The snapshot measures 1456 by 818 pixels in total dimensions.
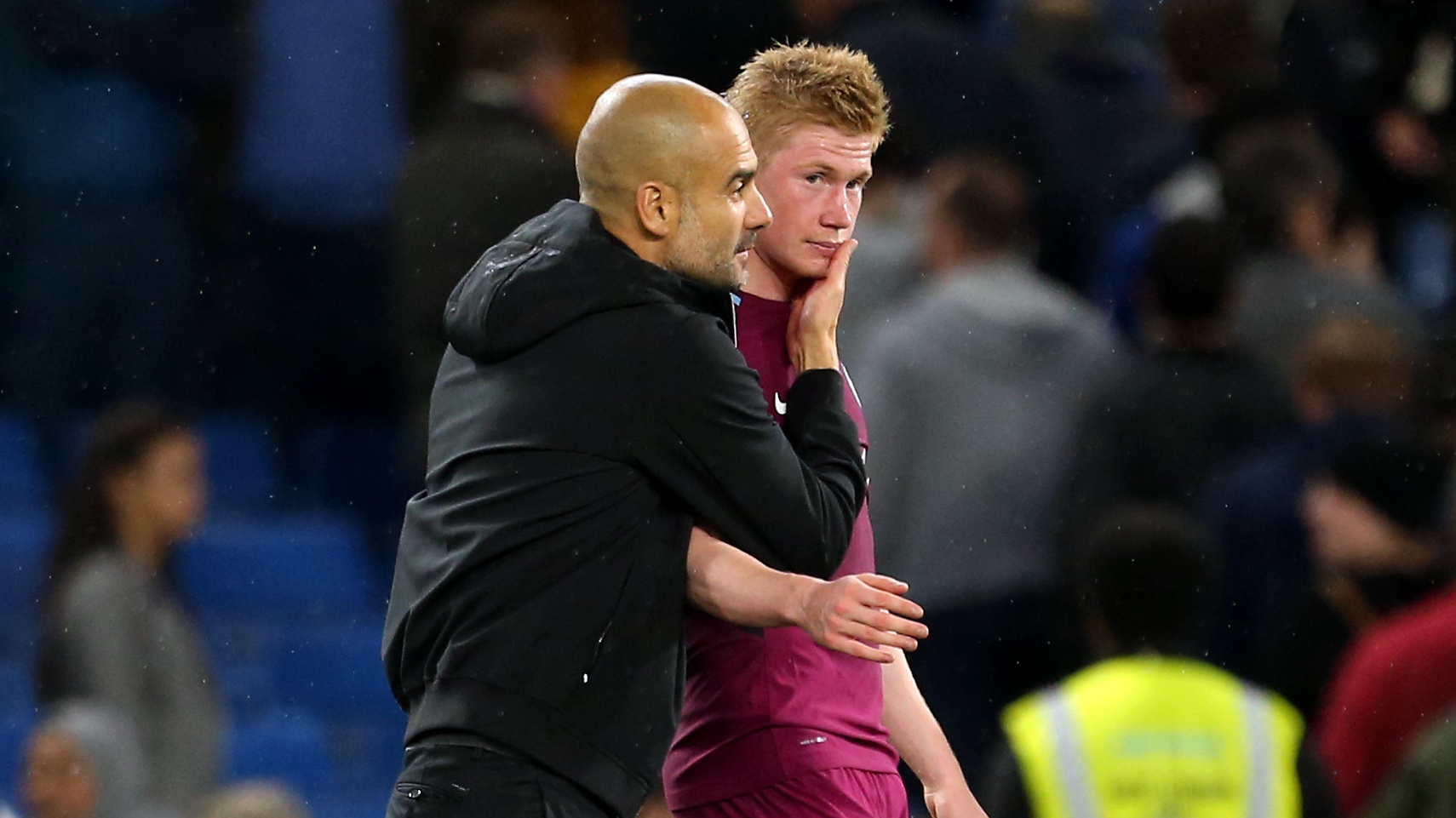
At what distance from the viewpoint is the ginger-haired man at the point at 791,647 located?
2938 millimetres

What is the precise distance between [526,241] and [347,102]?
4.63 m

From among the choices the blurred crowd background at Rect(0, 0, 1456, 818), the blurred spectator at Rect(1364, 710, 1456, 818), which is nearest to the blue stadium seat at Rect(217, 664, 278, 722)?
the blurred crowd background at Rect(0, 0, 1456, 818)

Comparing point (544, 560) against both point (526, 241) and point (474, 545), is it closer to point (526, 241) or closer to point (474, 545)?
point (474, 545)

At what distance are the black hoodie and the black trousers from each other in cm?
2

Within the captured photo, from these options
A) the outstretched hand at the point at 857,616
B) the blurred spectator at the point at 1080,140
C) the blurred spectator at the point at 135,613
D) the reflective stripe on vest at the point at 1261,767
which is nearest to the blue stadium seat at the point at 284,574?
the blurred spectator at the point at 135,613

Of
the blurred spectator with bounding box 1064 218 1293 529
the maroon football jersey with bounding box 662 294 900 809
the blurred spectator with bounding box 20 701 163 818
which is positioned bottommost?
the blurred spectator with bounding box 20 701 163 818

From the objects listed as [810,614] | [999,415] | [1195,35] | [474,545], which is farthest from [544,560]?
[1195,35]

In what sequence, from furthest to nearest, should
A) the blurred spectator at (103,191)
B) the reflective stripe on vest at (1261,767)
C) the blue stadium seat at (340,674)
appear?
1. the blurred spectator at (103,191)
2. the blue stadium seat at (340,674)
3. the reflective stripe on vest at (1261,767)

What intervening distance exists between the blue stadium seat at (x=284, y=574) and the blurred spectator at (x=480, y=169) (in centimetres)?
113

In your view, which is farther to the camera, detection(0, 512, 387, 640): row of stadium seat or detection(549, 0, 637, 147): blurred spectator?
detection(0, 512, 387, 640): row of stadium seat

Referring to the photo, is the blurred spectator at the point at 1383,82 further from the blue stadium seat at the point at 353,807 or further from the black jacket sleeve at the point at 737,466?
the black jacket sleeve at the point at 737,466

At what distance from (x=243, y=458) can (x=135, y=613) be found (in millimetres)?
1910

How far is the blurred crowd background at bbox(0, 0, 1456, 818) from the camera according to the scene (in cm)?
543

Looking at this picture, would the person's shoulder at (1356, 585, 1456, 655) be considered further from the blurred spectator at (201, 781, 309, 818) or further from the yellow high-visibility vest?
the blurred spectator at (201, 781, 309, 818)
